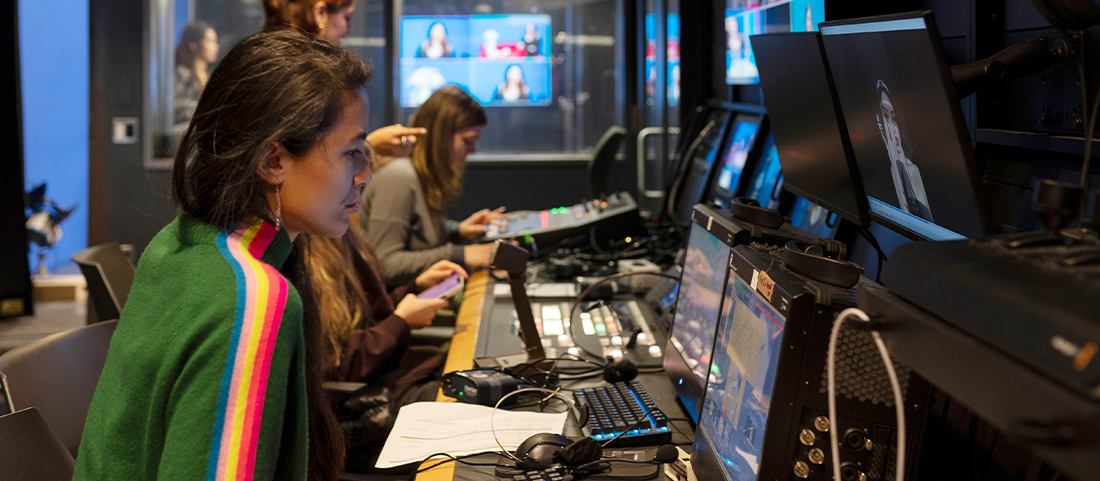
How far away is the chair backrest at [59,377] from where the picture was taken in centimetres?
134

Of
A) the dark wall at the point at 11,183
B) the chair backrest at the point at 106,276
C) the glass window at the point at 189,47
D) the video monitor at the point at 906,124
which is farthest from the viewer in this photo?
the glass window at the point at 189,47

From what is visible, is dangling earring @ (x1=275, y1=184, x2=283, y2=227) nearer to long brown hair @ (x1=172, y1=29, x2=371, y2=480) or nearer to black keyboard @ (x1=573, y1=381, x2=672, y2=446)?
long brown hair @ (x1=172, y1=29, x2=371, y2=480)

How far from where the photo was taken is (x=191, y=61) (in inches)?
205

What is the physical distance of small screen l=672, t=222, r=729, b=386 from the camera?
1.31 m

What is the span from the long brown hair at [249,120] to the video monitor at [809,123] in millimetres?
819

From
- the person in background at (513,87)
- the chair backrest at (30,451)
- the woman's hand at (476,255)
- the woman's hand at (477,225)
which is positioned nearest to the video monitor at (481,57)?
the person in background at (513,87)

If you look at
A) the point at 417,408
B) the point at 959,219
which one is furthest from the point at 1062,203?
the point at 417,408

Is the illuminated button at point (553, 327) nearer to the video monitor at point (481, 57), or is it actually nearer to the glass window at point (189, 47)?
the glass window at point (189, 47)

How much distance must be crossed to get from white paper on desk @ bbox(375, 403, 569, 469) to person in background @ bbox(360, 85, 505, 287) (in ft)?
4.06

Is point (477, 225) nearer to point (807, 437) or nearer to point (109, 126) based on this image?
point (807, 437)

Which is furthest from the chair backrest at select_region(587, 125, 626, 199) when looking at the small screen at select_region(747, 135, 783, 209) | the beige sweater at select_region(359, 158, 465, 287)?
the small screen at select_region(747, 135, 783, 209)

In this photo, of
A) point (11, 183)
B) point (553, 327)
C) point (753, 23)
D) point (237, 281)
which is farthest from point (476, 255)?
point (11, 183)

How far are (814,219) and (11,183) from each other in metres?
4.02

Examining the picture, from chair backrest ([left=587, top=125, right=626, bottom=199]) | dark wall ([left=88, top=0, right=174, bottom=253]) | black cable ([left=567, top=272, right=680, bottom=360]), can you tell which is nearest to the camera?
black cable ([left=567, top=272, right=680, bottom=360])
